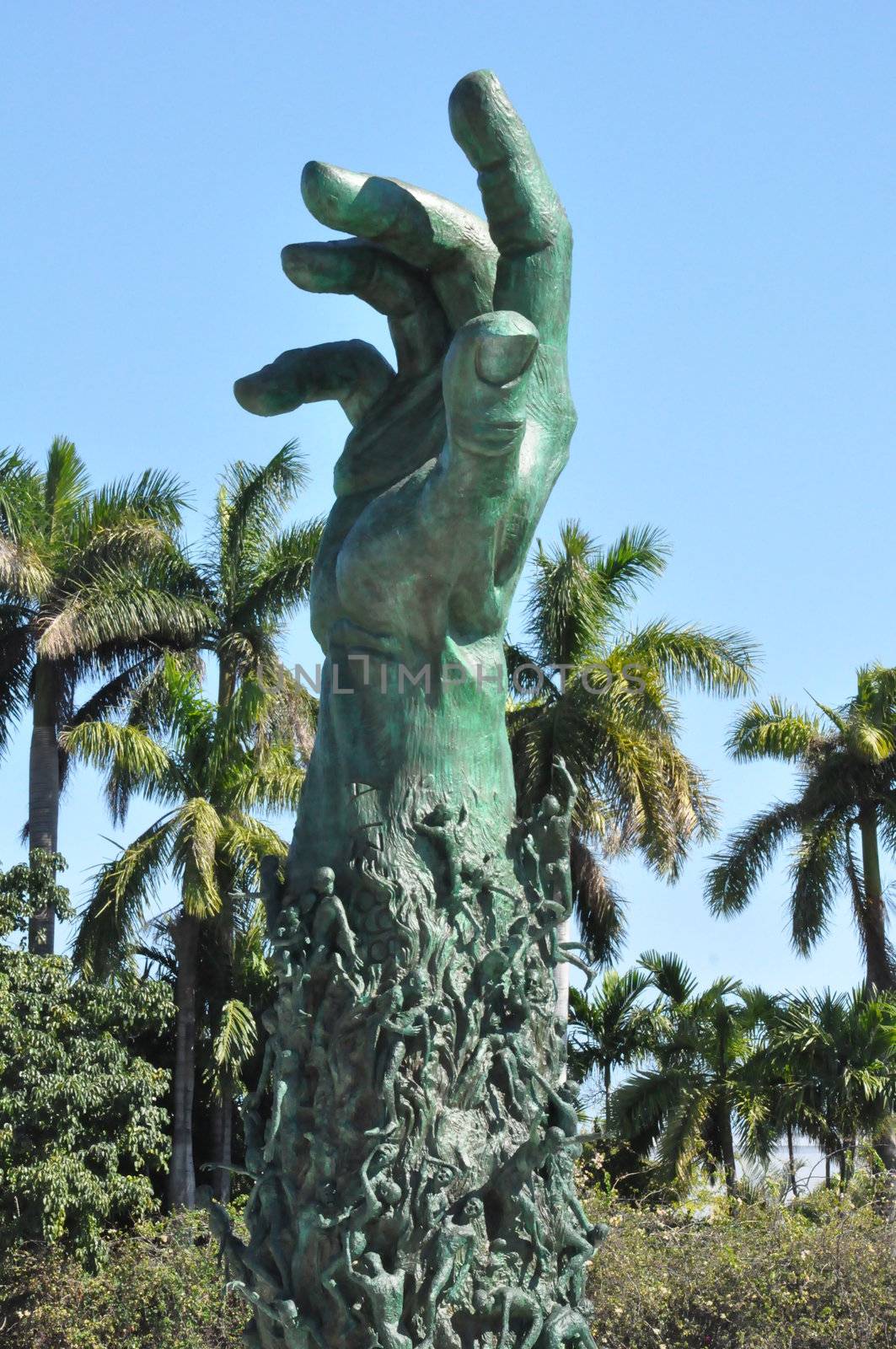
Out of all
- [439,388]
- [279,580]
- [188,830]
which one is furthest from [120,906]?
[439,388]

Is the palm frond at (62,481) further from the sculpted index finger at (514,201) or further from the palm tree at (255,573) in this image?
the sculpted index finger at (514,201)

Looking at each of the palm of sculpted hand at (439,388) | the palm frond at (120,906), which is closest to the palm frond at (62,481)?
the palm frond at (120,906)

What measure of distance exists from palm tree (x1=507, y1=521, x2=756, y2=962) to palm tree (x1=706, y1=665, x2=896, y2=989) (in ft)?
14.3

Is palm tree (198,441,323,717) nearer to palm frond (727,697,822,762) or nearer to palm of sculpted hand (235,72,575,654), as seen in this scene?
palm frond (727,697,822,762)

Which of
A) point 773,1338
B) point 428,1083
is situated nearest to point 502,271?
point 428,1083

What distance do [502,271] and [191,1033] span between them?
16.1 m

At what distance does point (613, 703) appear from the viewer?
19484 mm

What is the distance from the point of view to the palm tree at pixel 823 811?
2408 centimetres

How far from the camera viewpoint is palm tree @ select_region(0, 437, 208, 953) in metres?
21.6

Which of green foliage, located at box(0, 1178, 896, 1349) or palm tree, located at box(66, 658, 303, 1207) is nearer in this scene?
green foliage, located at box(0, 1178, 896, 1349)

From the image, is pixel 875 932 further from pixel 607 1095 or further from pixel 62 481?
pixel 62 481

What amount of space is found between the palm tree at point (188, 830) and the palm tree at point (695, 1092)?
6.02 m

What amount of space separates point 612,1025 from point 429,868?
66.4ft

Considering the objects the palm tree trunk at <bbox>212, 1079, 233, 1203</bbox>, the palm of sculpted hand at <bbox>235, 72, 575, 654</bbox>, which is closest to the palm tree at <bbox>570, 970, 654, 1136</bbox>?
the palm tree trunk at <bbox>212, 1079, 233, 1203</bbox>
